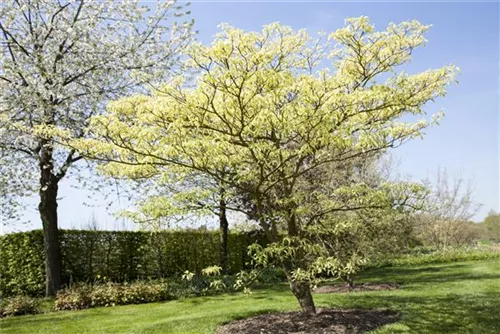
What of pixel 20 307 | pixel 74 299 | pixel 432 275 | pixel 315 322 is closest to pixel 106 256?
pixel 74 299

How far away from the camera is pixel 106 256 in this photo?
1470 centimetres

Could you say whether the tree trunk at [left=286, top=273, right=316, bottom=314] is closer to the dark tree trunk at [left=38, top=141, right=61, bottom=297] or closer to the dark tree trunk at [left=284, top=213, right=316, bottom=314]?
the dark tree trunk at [left=284, top=213, right=316, bottom=314]

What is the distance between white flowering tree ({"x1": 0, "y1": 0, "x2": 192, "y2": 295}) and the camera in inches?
442

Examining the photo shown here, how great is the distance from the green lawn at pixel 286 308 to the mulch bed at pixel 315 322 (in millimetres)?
298

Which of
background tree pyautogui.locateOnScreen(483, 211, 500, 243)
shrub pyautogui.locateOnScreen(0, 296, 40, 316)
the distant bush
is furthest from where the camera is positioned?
background tree pyautogui.locateOnScreen(483, 211, 500, 243)

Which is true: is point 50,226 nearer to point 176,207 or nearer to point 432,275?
point 176,207

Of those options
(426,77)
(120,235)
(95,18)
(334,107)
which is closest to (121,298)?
(120,235)

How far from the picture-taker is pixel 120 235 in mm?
15023

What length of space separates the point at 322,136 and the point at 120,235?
11.0 metres

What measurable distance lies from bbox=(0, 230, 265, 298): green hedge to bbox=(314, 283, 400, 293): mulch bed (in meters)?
2.90

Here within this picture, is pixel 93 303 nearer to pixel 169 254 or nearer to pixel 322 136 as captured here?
pixel 169 254

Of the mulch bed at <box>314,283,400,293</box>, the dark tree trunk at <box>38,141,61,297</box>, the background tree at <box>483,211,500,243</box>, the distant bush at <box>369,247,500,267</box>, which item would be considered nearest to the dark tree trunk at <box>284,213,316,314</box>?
the mulch bed at <box>314,283,400,293</box>

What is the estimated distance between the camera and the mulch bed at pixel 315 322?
20.9 ft

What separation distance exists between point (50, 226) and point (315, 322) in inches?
360
